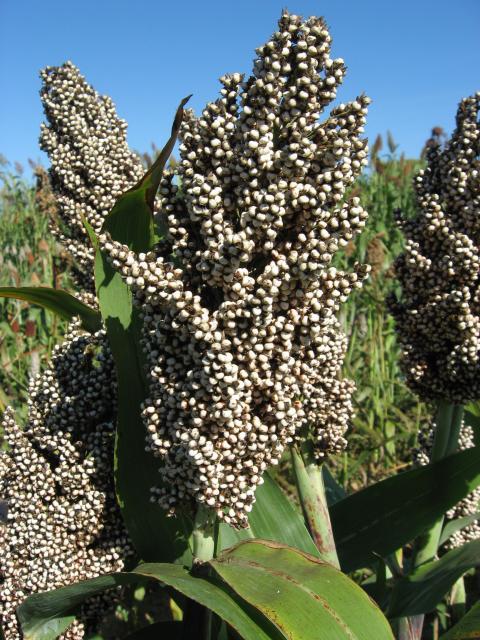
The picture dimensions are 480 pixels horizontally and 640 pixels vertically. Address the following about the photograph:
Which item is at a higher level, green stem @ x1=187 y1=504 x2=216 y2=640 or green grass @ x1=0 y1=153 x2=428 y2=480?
green grass @ x1=0 y1=153 x2=428 y2=480

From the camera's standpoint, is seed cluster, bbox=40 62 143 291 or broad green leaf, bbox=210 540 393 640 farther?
seed cluster, bbox=40 62 143 291

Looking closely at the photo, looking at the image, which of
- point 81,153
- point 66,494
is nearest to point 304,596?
point 66,494

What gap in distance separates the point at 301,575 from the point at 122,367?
79 centimetres

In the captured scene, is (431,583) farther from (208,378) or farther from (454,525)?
(208,378)

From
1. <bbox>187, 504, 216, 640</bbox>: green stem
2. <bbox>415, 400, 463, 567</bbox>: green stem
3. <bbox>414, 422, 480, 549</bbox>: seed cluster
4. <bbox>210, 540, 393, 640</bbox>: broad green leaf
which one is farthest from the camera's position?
<bbox>414, 422, 480, 549</bbox>: seed cluster

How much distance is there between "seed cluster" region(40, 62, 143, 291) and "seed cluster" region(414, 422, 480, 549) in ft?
6.31

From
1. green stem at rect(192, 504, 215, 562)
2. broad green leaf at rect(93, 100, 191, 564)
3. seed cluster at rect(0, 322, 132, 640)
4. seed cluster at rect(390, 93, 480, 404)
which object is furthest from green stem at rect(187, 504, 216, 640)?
seed cluster at rect(390, 93, 480, 404)

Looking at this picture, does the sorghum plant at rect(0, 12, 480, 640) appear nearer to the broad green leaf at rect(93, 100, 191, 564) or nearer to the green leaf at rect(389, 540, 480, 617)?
the broad green leaf at rect(93, 100, 191, 564)

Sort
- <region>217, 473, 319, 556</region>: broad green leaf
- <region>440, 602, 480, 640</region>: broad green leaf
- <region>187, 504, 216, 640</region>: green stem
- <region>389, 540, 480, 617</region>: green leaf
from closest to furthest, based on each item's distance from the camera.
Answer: <region>440, 602, 480, 640</region>: broad green leaf → <region>187, 504, 216, 640</region>: green stem → <region>217, 473, 319, 556</region>: broad green leaf → <region>389, 540, 480, 617</region>: green leaf

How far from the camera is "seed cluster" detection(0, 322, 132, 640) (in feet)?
6.58

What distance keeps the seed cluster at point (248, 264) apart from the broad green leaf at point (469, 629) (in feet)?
2.14

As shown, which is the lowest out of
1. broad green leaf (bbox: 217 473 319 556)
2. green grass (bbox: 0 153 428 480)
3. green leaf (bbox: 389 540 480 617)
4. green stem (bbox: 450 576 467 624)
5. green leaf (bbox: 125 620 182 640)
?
green stem (bbox: 450 576 467 624)

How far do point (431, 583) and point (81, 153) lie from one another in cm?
233

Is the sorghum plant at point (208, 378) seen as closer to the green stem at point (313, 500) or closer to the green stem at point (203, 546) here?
the green stem at point (203, 546)
